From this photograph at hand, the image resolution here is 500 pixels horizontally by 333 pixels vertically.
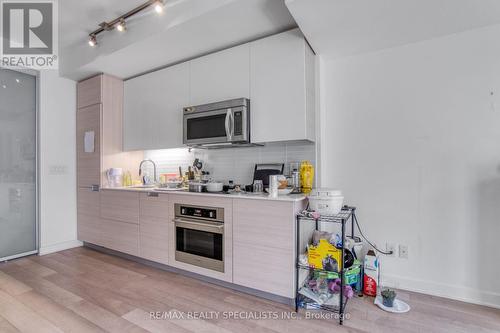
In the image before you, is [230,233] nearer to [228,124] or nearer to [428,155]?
[228,124]

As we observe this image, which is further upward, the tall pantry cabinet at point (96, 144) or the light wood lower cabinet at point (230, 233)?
the tall pantry cabinet at point (96, 144)

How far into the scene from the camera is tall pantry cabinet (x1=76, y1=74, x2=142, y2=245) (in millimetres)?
3316

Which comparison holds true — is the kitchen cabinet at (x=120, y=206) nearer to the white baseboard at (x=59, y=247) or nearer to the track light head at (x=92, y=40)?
the white baseboard at (x=59, y=247)

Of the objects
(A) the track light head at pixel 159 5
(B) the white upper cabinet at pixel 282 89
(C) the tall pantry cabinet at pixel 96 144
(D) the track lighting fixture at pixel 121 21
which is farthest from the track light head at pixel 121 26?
(B) the white upper cabinet at pixel 282 89

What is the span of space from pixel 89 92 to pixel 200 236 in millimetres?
2514

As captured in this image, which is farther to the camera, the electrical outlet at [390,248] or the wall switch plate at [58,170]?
the wall switch plate at [58,170]

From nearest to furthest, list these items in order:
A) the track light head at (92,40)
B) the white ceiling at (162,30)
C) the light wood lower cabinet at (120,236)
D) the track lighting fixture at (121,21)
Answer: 1. the white ceiling at (162,30)
2. the track lighting fixture at (121,21)
3. the track light head at (92,40)
4. the light wood lower cabinet at (120,236)

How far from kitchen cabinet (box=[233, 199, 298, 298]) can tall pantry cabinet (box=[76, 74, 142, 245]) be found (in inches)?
80.8

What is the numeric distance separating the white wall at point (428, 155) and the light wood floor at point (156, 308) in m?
0.28

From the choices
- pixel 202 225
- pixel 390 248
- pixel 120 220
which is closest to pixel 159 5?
pixel 202 225

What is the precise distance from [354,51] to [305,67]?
54 cm

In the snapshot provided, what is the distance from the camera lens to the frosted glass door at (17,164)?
3.02 metres

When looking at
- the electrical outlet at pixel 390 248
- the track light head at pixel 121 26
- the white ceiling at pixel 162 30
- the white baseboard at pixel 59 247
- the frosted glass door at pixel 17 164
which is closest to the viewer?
the white ceiling at pixel 162 30

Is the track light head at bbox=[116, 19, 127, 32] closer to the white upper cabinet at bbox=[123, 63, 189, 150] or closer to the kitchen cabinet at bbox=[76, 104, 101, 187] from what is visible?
the white upper cabinet at bbox=[123, 63, 189, 150]
